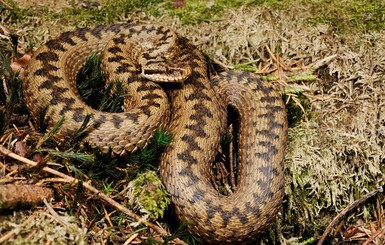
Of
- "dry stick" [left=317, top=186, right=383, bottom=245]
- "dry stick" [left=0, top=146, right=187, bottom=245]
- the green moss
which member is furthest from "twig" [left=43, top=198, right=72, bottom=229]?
"dry stick" [left=317, top=186, right=383, bottom=245]

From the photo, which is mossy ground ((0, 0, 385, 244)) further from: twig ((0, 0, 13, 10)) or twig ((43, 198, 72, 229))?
twig ((43, 198, 72, 229))

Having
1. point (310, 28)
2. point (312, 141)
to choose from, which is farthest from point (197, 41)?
point (312, 141)

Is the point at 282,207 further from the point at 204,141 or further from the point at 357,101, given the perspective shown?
the point at 357,101

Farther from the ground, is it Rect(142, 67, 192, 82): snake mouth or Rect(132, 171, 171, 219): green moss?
Rect(142, 67, 192, 82): snake mouth

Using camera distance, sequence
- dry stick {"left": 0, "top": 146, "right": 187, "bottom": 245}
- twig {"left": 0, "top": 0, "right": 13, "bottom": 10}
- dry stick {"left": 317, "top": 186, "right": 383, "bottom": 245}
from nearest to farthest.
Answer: dry stick {"left": 0, "top": 146, "right": 187, "bottom": 245} < dry stick {"left": 317, "top": 186, "right": 383, "bottom": 245} < twig {"left": 0, "top": 0, "right": 13, "bottom": 10}

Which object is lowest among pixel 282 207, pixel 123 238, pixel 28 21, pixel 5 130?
pixel 282 207

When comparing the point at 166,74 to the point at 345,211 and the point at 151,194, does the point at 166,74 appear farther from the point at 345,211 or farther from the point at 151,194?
the point at 345,211
